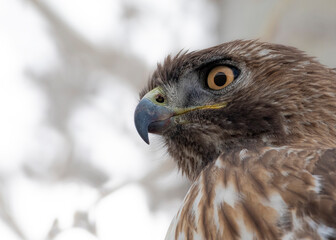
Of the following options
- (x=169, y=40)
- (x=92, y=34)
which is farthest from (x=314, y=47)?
(x=92, y=34)

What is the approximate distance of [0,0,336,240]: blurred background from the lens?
144 inches

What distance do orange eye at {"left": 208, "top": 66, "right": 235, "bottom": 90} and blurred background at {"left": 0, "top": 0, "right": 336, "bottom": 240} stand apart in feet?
5.58

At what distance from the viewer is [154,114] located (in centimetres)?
194

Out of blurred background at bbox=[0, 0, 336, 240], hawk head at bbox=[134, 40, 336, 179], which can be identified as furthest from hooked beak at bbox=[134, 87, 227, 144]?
blurred background at bbox=[0, 0, 336, 240]

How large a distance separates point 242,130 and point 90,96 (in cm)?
221

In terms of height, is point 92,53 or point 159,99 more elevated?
point 92,53

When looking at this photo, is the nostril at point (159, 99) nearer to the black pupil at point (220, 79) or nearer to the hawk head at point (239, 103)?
the hawk head at point (239, 103)

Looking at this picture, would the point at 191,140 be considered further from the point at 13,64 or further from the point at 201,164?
the point at 13,64

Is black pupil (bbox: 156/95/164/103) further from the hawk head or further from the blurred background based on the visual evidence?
the blurred background

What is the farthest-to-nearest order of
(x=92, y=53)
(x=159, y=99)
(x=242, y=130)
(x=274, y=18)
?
1. (x=92, y=53)
2. (x=274, y=18)
3. (x=159, y=99)
4. (x=242, y=130)

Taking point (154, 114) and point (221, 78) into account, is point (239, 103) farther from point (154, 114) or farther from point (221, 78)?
point (154, 114)

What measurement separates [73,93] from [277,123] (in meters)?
2.26

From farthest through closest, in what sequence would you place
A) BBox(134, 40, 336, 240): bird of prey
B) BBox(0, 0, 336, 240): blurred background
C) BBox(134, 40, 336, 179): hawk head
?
BBox(0, 0, 336, 240): blurred background, BBox(134, 40, 336, 179): hawk head, BBox(134, 40, 336, 240): bird of prey

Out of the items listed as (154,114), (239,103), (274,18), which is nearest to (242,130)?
(239,103)
